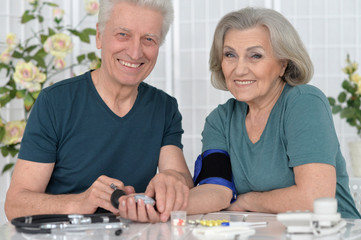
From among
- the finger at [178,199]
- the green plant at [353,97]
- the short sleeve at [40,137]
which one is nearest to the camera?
the finger at [178,199]

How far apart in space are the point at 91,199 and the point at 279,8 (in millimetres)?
2572

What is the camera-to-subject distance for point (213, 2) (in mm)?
3744

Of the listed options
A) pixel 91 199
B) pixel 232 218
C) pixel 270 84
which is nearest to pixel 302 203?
pixel 232 218

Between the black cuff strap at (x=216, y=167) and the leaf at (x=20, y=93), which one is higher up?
the leaf at (x=20, y=93)

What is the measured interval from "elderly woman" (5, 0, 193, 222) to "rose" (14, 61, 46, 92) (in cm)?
105

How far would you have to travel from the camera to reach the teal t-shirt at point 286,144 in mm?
1719

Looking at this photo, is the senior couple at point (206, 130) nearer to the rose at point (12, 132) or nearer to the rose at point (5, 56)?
the rose at point (12, 132)

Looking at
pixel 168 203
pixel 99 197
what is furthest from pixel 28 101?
pixel 168 203

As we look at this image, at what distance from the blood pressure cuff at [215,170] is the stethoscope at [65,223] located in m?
0.55

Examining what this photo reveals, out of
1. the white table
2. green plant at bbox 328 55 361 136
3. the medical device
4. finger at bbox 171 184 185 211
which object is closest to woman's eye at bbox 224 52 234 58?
finger at bbox 171 184 185 211

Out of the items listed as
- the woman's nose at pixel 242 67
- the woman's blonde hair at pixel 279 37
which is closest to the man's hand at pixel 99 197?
the woman's nose at pixel 242 67

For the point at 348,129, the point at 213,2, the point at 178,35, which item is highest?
the point at 213,2

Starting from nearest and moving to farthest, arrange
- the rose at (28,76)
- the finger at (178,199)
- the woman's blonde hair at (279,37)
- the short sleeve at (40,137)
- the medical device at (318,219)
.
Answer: the medical device at (318,219)
the finger at (178,199)
the short sleeve at (40,137)
the woman's blonde hair at (279,37)
the rose at (28,76)

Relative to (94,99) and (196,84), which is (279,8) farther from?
(94,99)
